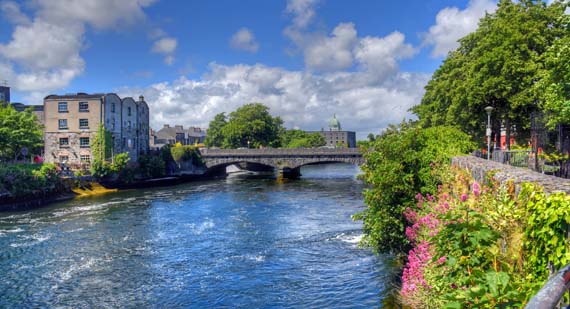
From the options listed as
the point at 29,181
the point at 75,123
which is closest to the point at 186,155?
the point at 75,123

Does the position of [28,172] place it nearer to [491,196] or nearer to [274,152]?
[274,152]

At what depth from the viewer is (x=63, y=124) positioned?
70.8m

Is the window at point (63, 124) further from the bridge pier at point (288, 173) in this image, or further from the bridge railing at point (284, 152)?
the bridge pier at point (288, 173)

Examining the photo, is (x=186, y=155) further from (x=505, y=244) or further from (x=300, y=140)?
(x=300, y=140)

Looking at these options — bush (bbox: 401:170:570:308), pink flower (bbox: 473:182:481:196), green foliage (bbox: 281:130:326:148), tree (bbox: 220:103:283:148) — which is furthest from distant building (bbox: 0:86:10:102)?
bush (bbox: 401:170:570:308)

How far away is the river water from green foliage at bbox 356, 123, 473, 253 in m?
2.14

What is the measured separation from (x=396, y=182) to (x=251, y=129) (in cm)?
9697

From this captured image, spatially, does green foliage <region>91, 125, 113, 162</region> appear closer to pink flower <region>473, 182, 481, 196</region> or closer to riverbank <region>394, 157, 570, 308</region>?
pink flower <region>473, 182, 481, 196</region>

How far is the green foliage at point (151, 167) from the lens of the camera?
75.1 meters

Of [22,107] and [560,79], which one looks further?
[22,107]

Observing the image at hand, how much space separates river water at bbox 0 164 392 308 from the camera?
1959 cm

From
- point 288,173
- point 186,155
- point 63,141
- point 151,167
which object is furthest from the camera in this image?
point 288,173

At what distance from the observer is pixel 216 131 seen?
136875mm

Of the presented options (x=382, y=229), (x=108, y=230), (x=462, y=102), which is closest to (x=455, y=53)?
(x=462, y=102)
